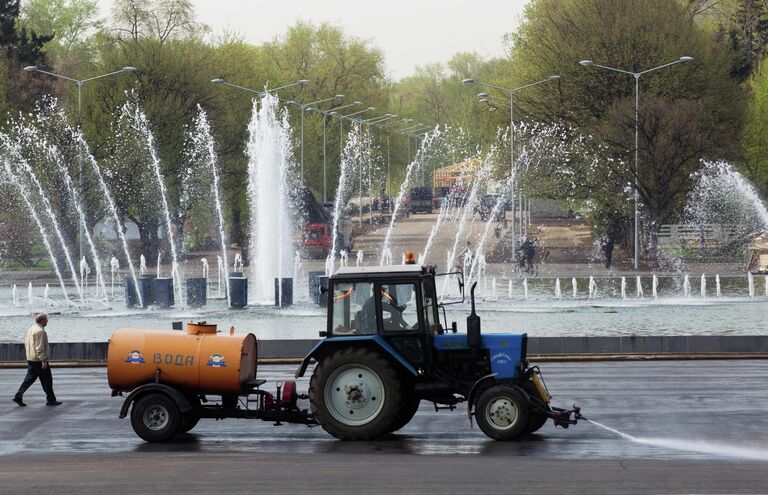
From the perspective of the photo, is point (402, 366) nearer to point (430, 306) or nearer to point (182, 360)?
point (430, 306)

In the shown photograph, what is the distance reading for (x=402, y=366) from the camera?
1781 centimetres

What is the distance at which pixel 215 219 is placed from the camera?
88.8 meters

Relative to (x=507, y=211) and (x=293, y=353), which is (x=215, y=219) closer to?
(x=507, y=211)

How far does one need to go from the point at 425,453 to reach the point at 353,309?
2320mm

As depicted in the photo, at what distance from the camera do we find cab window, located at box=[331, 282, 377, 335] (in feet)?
59.1

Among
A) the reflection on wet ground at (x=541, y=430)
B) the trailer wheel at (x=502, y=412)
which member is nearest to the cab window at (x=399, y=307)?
the trailer wheel at (x=502, y=412)

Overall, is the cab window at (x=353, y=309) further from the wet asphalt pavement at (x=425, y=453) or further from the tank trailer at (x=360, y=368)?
the wet asphalt pavement at (x=425, y=453)

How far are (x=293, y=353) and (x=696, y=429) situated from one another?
42.2 ft

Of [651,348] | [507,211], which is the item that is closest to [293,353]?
[651,348]

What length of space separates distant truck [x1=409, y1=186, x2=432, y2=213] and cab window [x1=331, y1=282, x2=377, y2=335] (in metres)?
107

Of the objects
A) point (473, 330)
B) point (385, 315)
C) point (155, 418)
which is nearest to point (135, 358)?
point (155, 418)

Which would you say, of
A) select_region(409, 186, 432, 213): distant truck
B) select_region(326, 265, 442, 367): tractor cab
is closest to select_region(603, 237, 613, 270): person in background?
select_region(326, 265, 442, 367): tractor cab

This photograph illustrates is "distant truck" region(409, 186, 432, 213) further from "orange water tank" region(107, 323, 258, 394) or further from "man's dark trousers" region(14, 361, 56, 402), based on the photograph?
"orange water tank" region(107, 323, 258, 394)

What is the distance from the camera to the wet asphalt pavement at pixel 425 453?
14594 mm
